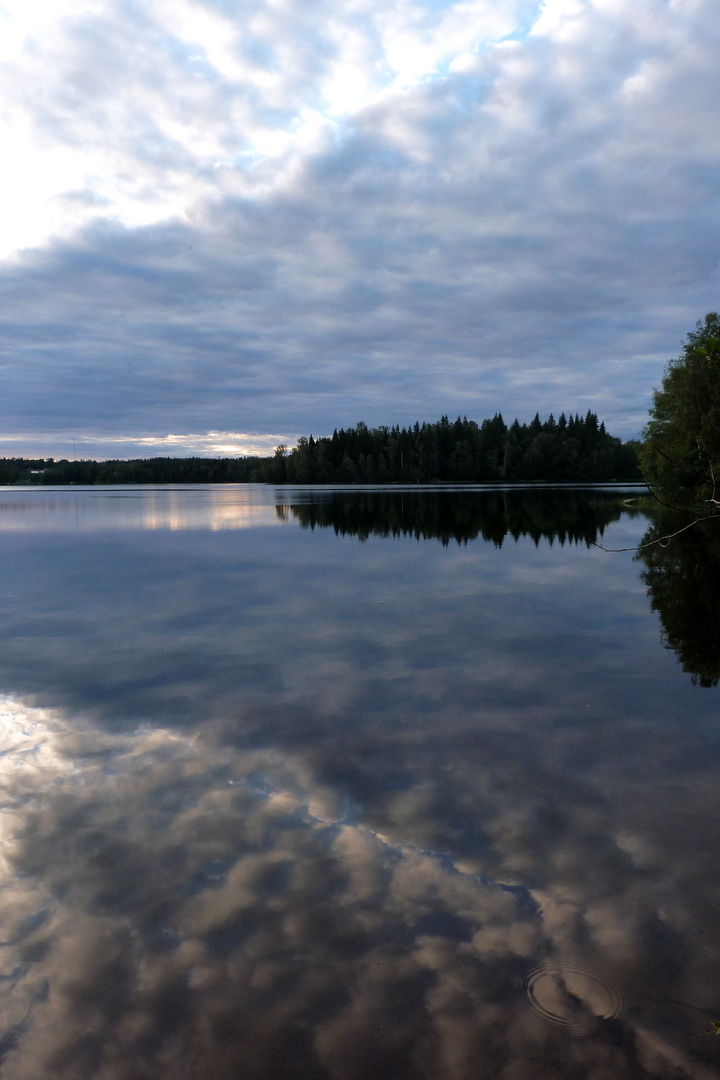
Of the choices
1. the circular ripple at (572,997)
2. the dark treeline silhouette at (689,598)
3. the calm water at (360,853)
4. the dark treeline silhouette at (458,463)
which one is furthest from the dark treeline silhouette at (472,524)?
the dark treeline silhouette at (458,463)

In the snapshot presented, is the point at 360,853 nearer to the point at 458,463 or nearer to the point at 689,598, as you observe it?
the point at 689,598

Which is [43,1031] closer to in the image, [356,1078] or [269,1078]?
[269,1078]

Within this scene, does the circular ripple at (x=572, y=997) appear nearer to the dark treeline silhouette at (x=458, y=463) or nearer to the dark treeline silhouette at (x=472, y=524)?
the dark treeline silhouette at (x=472, y=524)

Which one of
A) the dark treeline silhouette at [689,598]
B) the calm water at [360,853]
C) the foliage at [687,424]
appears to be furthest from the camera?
the foliage at [687,424]

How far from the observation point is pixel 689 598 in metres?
19.0

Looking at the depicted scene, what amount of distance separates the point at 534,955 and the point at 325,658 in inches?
336

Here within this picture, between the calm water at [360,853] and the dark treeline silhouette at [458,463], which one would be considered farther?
the dark treeline silhouette at [458,463]

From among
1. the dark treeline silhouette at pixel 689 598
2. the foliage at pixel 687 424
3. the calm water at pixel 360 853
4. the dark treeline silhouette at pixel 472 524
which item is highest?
the foliage at pixel 687 424

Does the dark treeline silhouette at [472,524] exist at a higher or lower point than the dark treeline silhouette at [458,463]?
lower

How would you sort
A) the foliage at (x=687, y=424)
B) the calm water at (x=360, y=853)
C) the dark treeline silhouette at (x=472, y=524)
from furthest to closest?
the foliage at (x=687, y=424) < the dark treeline silhouette at (x=472, y=524) < the calm water at (x=360, y=853)

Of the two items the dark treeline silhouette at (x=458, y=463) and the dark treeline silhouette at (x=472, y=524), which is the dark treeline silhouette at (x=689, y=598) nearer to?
the dark treeline silhouette at (x=472, y=524)

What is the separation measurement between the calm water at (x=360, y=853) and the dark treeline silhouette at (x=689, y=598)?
157mm

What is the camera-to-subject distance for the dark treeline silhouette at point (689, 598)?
Answer: 43.2ft

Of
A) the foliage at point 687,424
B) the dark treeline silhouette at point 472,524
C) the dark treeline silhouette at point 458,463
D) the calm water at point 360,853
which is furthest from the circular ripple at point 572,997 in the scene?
the dark treeline silhouette at point 458,463
